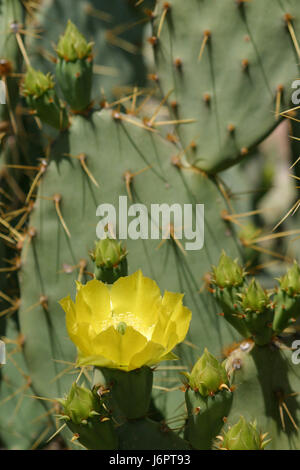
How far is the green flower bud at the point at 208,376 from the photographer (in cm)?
91

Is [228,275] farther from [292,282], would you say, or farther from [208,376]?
[208,376]

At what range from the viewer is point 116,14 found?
71.6 inches

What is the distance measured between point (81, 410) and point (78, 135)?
23.3 inches

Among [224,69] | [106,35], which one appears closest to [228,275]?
[224,69]

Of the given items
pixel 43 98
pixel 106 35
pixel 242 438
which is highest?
pixel 106 35

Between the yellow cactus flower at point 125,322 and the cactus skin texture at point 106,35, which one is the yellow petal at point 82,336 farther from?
the cactus skin texture at point 106,35

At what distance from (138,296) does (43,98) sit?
500 millimetres

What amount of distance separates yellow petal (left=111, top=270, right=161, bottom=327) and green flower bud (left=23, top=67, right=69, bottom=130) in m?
0.45

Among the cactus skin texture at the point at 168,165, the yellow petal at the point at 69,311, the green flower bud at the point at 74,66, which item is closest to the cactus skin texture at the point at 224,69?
the cactus skin texture at the point at 168,165

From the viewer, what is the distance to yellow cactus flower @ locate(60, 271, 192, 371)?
Result: 0.86 meters

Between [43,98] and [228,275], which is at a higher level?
[43,98]

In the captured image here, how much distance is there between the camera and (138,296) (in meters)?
0.98

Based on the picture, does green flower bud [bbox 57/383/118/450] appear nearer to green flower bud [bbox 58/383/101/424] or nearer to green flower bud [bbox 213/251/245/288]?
green flower bud [bbox 58/383/101/424]

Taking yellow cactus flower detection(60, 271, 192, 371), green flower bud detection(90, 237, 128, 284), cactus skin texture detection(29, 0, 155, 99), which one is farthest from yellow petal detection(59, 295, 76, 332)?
cactus skin texture detection(29, 0, 155, 99)
